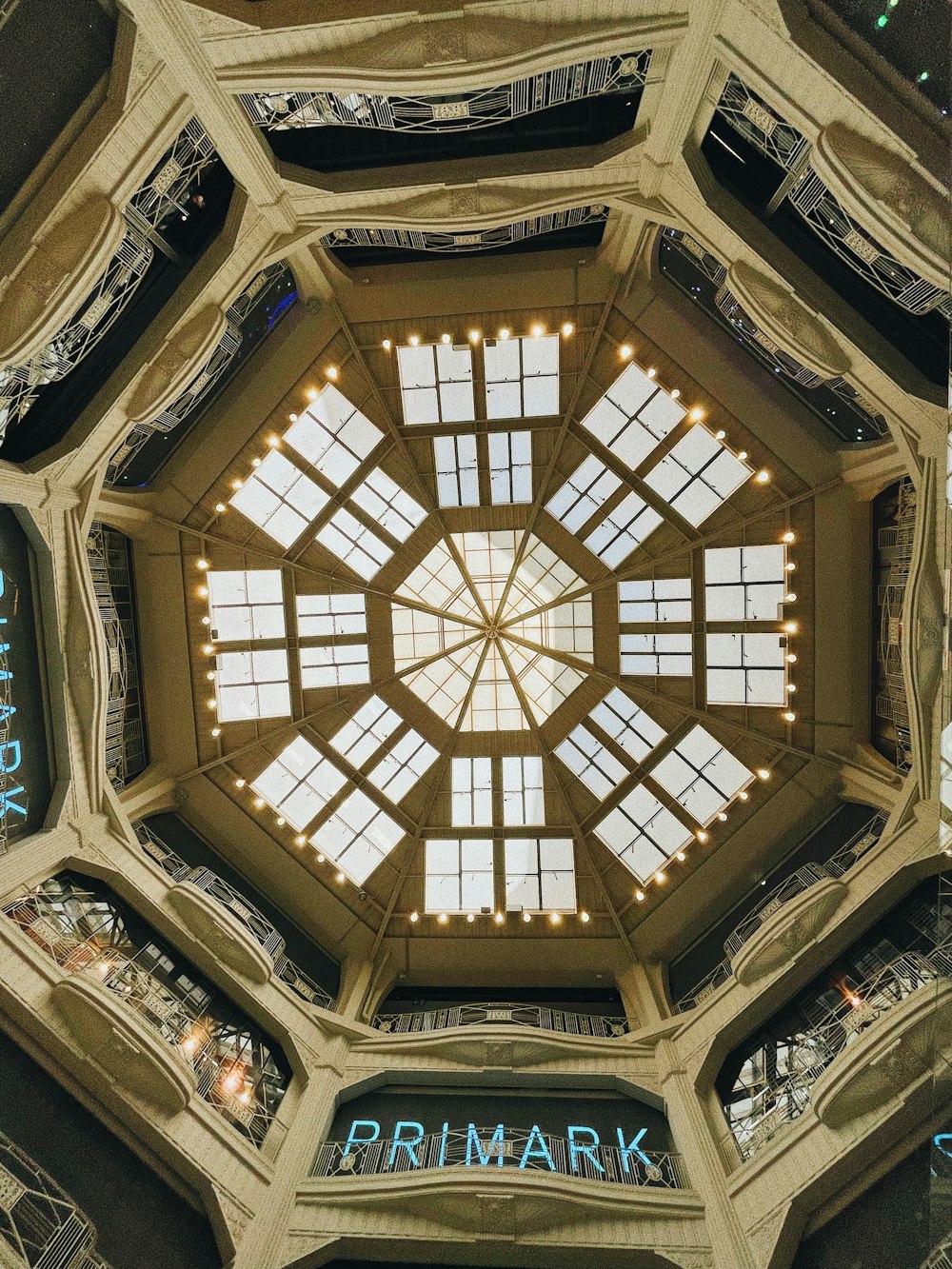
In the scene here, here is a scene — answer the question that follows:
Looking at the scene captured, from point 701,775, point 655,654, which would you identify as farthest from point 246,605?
point 701,775

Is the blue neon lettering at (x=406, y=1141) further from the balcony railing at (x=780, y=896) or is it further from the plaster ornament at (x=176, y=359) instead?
the plaster ornament at (x=176, y=359)

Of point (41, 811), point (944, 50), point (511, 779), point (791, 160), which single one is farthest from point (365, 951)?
point (944, 50)

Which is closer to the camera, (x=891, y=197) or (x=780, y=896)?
(x=891, y=197)

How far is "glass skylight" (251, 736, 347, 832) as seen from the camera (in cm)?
2202

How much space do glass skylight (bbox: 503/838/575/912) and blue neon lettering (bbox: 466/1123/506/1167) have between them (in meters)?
6.61

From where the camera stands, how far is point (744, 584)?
66.2 feet

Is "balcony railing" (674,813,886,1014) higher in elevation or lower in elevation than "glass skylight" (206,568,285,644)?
lower

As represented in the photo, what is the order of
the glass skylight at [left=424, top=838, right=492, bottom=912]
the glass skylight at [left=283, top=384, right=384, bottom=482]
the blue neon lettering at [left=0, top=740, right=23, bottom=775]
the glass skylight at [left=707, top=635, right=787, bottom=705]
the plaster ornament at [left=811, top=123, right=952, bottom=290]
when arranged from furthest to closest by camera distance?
the glass skylight at [left=424, top=838, right=492, bottom=912] → the glass skylight at [left=283, top=384, right=384, bottom=482] → the glass skylight at [left=707, top=635, right=787, bottom=705] → the blue neon lettering at [left=0, top=740, right=23, bottom=775] → the plaster ornament at [left=811, top=123, right=952, bottom=290]

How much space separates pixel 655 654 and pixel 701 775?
4117 millimetres

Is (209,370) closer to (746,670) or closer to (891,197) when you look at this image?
(891,197)

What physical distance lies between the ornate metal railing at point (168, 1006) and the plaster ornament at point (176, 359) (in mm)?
11455

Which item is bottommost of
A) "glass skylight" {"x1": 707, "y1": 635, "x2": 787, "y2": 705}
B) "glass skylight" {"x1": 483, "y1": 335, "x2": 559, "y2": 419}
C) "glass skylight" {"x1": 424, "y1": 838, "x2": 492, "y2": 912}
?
"glass skylight" {"x1": 424, "y1": 838, "x2": 492, "y2": 912}

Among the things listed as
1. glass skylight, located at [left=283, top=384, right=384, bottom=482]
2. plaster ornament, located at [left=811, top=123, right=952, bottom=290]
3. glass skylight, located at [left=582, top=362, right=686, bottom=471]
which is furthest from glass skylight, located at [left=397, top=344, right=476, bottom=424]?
plaster ornament, located at [left=811, top=123, right=952, bottom=290]

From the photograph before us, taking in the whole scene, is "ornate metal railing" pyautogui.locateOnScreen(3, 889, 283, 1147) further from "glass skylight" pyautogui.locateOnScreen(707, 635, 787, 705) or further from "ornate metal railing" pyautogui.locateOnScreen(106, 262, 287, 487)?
"glass skylight" pyautogui.locateOnScreen(707, 635, 787, 705)
